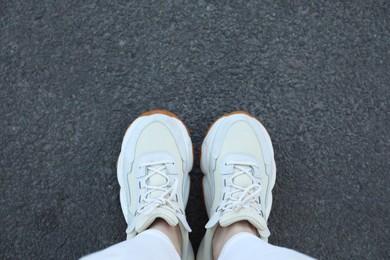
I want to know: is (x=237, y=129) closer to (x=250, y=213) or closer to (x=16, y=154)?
(x=250, y=213)

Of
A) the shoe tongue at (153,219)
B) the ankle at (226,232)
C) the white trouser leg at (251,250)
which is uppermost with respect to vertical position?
the white trouser leg at (251,250)

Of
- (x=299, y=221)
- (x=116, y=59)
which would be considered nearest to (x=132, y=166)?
(x=116, y=59)

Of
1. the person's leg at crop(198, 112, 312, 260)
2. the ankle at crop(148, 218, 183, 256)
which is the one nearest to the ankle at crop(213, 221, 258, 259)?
the person's leg at crop(198, 112, 312, 260)

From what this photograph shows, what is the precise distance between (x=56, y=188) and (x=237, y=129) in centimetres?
66

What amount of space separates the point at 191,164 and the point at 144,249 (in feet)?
1.45

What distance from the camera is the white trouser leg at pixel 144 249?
901 mm

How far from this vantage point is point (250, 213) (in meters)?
1.22

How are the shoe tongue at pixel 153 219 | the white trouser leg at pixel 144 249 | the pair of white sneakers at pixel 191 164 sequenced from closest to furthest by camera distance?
the white trouser leg at pixel 144 249
the shoe tongue at pixel 153 219
the pair of white sneakers at pixel 191 164

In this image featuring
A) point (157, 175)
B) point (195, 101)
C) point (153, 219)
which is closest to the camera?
point (153, 219)

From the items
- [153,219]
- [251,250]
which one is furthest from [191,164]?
[251,250]

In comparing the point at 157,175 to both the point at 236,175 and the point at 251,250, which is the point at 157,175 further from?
the point at 251,250

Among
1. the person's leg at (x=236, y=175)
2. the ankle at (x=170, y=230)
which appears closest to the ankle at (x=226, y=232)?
the person's leg at (x=236, y=175)

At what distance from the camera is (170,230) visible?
121 centimetres

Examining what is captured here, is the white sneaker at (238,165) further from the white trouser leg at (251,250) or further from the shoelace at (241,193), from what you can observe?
the white trouser leg at (251,250)
